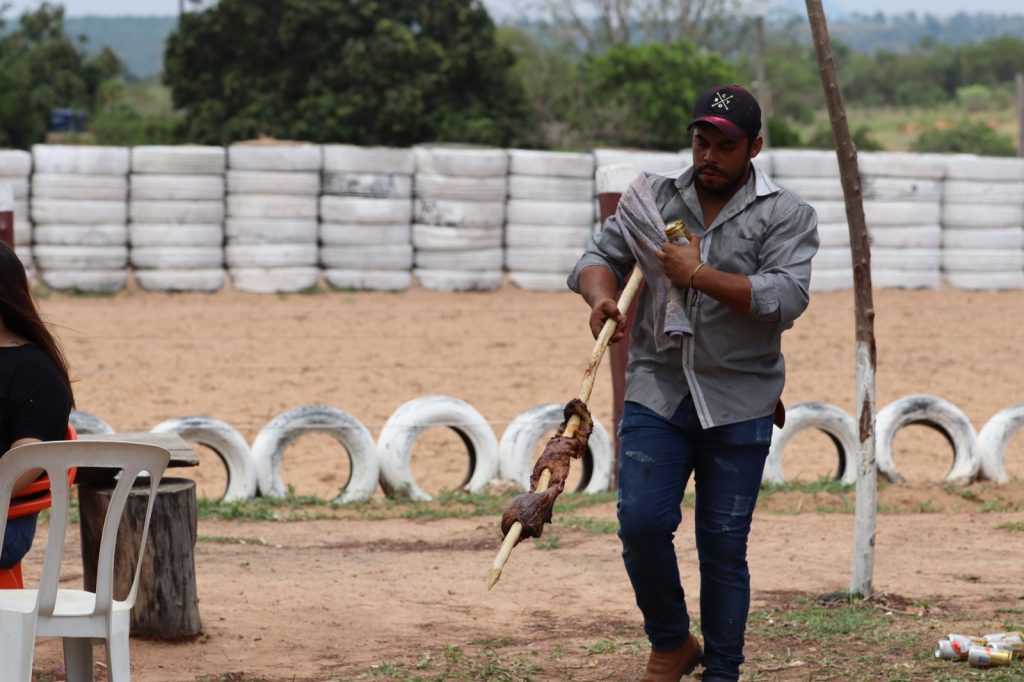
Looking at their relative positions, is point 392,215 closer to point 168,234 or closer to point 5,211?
point 168,234

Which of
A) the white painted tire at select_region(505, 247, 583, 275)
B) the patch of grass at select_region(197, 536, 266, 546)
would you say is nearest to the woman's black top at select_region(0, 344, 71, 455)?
the patch of grass at select_region(197, 536, 266, 546)

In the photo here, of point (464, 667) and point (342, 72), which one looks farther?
point (342, 72)

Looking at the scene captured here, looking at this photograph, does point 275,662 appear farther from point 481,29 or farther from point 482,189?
point 481,29

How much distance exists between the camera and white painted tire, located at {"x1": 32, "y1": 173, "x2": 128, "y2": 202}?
1594cm

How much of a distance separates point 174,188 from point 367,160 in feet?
7.63

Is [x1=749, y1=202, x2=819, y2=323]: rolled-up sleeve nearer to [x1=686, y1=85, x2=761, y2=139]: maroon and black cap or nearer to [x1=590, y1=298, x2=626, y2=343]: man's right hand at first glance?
[x1=686, y1=85, x2=761, y2=139]: maroon and black cap

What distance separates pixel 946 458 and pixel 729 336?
6218 millimetres

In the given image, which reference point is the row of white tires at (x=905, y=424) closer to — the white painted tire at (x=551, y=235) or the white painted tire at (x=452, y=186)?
the white painted tire at (x=551, y=235)

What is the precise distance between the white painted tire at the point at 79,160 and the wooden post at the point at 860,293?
1237 centimetres

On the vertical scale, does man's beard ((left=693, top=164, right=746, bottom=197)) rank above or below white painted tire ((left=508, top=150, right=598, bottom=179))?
below

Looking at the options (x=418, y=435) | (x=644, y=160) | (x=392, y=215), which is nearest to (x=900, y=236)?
(x=644, y=160)

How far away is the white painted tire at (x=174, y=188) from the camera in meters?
16.3

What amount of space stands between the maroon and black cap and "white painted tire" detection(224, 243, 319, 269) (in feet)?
43.9

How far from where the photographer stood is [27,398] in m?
3.63
